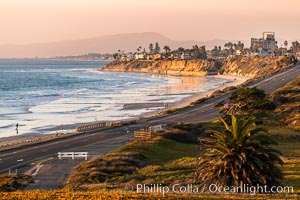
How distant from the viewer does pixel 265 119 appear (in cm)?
6131

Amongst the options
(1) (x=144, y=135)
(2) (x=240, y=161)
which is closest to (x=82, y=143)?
(1) (x=144, y=135)

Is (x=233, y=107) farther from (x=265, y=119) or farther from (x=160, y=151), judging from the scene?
(x=160, y=151)

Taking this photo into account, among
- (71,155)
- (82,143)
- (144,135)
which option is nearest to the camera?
(71,155)

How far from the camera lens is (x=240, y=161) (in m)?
24.1

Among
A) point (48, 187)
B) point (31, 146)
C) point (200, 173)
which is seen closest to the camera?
point (200, 173)

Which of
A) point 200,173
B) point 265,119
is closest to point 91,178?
point 200,173

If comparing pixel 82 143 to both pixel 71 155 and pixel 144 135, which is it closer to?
pixel 144 135

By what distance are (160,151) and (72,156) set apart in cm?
697

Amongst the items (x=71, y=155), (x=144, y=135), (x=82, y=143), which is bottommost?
(x=82, y=143)

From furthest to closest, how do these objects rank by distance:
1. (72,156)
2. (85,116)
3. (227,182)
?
(85,116), (72,156), (227,182)

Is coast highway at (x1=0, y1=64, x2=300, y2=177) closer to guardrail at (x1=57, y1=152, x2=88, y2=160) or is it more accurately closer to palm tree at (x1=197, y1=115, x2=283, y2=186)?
guardrail at (x1=57, y1=152, x2=88, y2=160)

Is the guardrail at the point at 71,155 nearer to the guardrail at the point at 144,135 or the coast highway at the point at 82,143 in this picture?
the coast highway at the point at 82,143

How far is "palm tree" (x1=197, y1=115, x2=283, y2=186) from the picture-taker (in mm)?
24016

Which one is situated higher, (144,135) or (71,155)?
(144,135)
